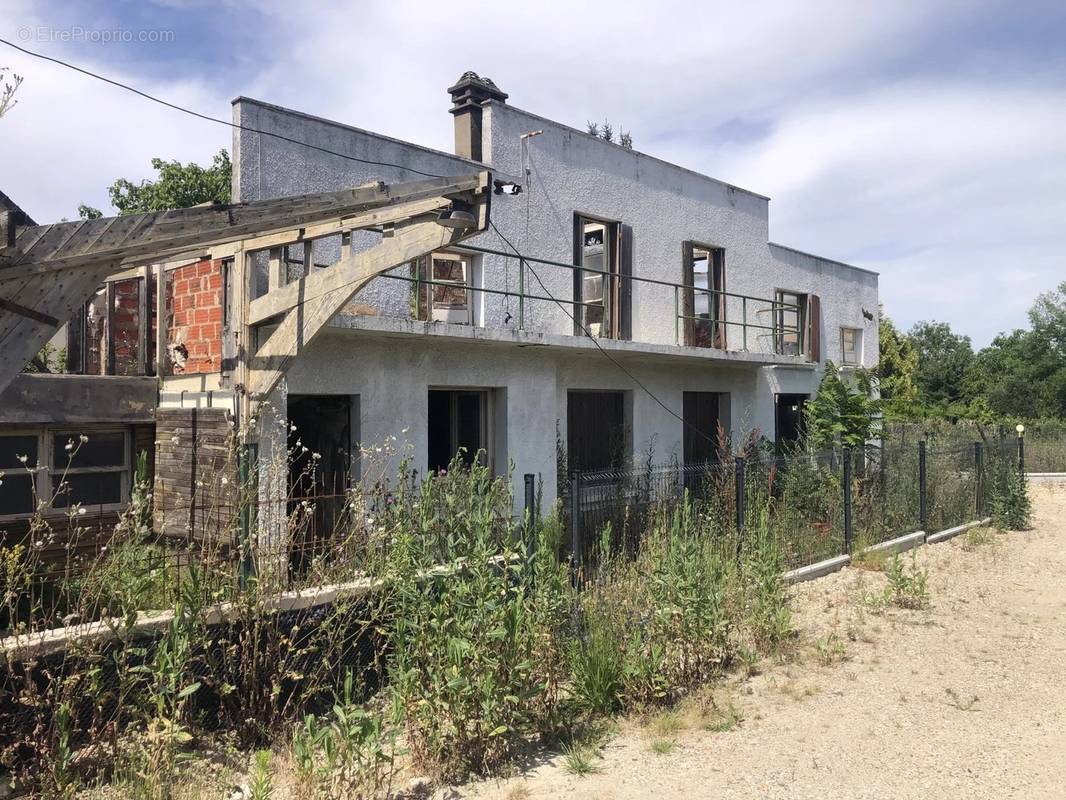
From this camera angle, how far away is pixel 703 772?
15.4ft

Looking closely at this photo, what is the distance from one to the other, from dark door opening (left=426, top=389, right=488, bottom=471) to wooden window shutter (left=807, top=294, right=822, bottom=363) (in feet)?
29.3

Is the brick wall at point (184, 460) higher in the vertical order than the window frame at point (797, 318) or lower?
lower

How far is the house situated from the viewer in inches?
292

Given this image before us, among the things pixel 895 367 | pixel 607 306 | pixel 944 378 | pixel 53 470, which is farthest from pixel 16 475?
pixel 944 378

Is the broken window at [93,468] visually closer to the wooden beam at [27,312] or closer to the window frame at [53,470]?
the window frame at [53,470]

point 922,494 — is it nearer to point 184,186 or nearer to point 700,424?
point 700,424

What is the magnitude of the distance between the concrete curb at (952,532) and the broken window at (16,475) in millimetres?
11434

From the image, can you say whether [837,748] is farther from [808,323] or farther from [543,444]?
[808,323]

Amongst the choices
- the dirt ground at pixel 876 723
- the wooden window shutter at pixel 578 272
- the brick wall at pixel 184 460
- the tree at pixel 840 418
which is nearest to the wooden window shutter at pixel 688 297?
the wooden window shutter at pixel 578 272

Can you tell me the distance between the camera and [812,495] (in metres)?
11.3

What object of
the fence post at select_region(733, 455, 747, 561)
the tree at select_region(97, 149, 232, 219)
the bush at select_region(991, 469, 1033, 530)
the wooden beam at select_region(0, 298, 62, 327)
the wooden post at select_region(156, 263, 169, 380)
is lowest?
the bush at select_region(991, 469, 1033, 530)

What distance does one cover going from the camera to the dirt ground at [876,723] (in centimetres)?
450

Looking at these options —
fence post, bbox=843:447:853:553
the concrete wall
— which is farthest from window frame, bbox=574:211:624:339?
fence post, bbox=843:447:853:553

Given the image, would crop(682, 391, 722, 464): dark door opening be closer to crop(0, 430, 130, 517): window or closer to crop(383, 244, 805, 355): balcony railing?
crop(383, 244, 805, 355): balcony railing
